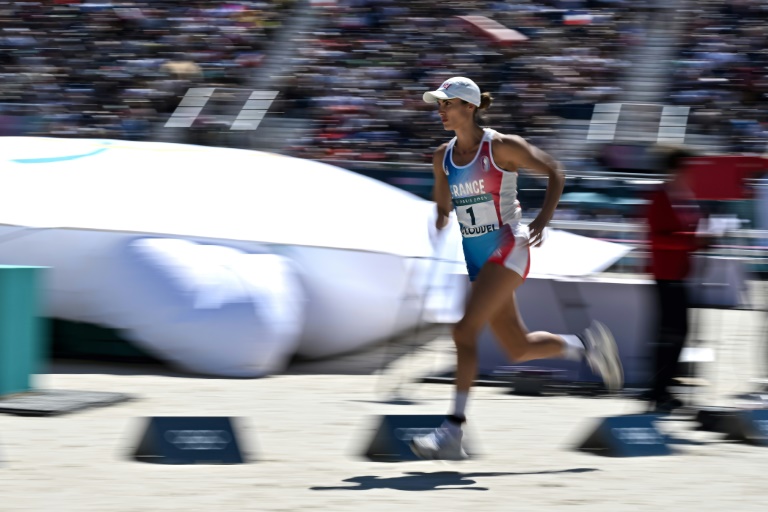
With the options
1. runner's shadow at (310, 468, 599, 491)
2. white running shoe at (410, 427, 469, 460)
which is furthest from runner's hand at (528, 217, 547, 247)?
runner's shadow at (310, 468, 599, 491)

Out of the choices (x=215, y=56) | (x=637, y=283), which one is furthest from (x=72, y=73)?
(x=637, y=283)

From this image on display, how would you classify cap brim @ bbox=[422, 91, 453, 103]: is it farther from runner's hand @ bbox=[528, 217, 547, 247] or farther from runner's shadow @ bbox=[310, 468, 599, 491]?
runner's shadow @ bbox=[310, 468, 599, 491]

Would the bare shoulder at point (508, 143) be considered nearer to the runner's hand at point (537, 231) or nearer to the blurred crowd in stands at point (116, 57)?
the runner's hand at point (537, 231)

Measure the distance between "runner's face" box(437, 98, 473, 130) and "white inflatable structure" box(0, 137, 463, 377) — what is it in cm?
235

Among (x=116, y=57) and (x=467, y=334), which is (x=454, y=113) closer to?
(x=467, y=334)

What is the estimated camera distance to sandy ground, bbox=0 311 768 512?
4594mm

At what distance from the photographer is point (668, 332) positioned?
6.80 m

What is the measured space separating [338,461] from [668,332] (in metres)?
2.39

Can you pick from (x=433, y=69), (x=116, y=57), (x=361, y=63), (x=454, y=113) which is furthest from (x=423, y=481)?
(x=116, y=57)

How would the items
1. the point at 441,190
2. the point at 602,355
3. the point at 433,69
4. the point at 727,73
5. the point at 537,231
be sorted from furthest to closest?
the point at 433,69 < the point at 727,73 < the point at 602,355 < the point at 441,190 < the point at 537,231

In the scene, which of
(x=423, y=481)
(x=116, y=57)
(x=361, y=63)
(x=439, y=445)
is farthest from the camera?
(x=116, y=57)

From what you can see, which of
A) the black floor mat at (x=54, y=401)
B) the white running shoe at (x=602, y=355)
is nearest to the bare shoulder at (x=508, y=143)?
the white running shoe at (x=602, y=355)

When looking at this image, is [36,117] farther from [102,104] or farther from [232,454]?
[232,454]

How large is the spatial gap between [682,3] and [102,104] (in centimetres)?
857
